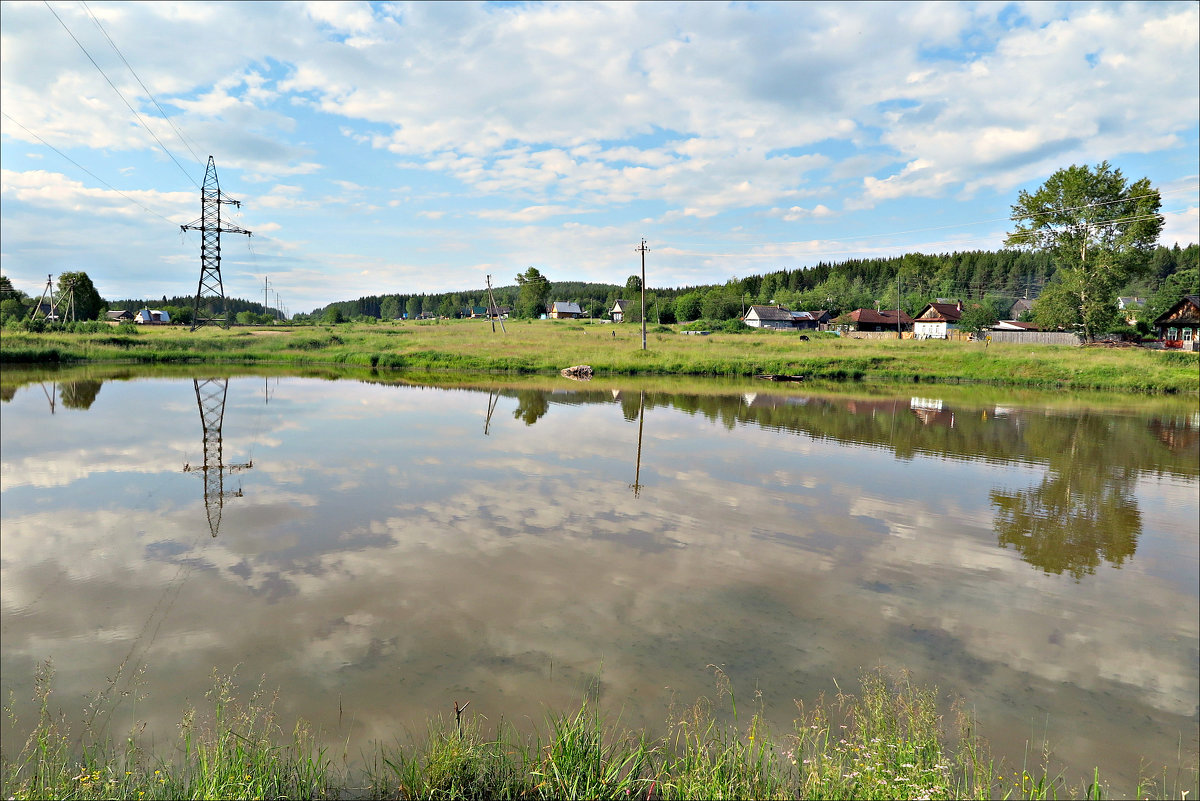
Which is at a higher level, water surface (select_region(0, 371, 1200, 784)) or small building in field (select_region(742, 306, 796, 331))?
small building in field (select_region(742, 306, 796, 331))

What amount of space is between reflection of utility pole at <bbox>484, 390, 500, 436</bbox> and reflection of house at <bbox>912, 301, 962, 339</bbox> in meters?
78.4

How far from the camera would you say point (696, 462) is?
50.9 feet

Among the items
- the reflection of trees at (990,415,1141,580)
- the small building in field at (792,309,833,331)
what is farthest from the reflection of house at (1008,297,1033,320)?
the reflection of trees at (990,415,1141,580)

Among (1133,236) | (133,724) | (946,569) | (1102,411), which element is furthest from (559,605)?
(1133,236)

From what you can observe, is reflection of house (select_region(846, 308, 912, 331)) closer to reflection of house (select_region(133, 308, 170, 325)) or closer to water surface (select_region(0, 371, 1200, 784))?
water surface (select_region(0, 371, 1200, 784))

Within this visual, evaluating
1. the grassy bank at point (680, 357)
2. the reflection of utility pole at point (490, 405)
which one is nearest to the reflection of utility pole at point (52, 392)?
the reflection of utility pole at point (490, 405)

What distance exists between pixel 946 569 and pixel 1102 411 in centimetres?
2491

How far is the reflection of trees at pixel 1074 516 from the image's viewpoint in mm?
9359

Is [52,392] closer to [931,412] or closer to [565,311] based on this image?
[931,412]

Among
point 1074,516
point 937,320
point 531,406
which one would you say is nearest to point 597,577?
point 1074,516

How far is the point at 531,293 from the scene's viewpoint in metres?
115

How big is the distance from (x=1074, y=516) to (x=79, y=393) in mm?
35609

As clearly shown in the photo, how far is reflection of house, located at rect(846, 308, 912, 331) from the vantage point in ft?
293

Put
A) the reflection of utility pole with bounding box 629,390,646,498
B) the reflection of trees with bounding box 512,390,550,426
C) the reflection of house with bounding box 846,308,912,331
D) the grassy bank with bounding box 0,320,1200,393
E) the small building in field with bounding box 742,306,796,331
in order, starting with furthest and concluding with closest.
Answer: the small building in field with bounding box 742,306,796,331 < the reflection of house with bounding box 846,308,912,331 < the grassy bank with bounding box 0,320,1200,393 < the reflection of trees with bounding box 512,390,550,426 < the reflection of utility pole with bounding box 629,390,646,498
